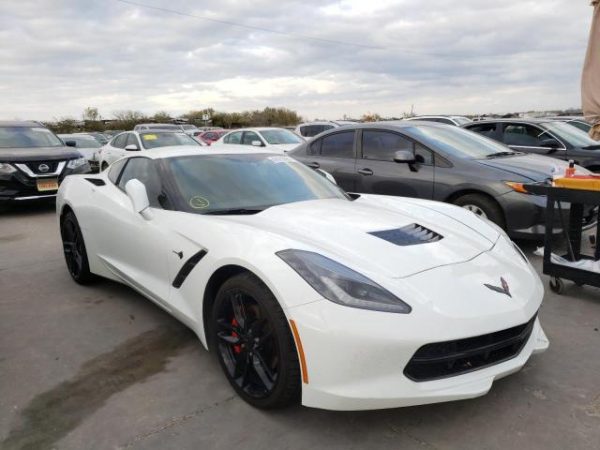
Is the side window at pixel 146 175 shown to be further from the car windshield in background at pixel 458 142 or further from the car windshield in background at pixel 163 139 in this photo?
the car windshield in background at pixel 163 139

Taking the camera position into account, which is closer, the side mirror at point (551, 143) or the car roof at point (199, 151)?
the car roof at point (199, 151)

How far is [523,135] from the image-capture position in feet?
27.8

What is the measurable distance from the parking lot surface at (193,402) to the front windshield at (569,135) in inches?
194

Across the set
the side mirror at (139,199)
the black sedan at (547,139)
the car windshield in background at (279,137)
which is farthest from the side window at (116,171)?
the car windshield in background at (279,137)

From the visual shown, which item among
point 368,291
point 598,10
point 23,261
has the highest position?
point 598,10

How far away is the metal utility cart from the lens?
3.78 metres

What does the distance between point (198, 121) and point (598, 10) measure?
52.8m

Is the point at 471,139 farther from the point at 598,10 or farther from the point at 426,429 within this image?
the point at 426,429

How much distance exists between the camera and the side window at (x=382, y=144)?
19.9ft

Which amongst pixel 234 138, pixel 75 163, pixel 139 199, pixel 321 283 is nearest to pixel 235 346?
pixel 321 283

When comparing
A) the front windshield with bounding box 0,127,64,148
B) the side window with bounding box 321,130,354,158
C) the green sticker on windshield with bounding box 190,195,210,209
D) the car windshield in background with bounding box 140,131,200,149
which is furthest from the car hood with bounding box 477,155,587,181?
the front windshield with bounding box 0,127,64,148

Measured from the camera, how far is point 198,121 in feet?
179

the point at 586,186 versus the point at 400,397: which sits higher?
the point at 586,186

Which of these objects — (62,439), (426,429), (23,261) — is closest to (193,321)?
(62,439)
